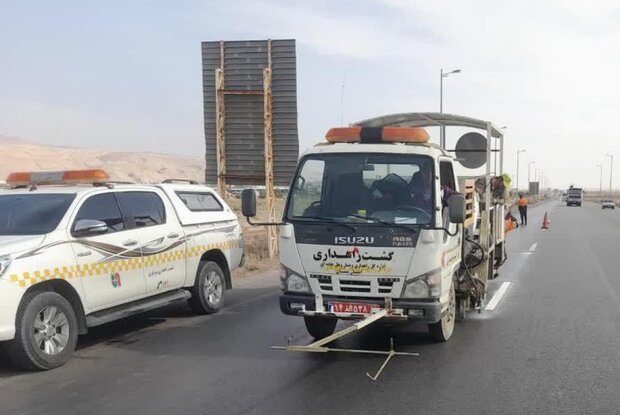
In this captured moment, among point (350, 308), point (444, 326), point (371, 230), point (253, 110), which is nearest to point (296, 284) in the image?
point (350, 308)

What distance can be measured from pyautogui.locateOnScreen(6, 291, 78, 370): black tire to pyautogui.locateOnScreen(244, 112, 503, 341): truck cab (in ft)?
7.20

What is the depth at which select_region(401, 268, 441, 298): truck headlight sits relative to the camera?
605 centimetres

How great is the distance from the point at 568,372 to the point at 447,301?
1367 millimetres

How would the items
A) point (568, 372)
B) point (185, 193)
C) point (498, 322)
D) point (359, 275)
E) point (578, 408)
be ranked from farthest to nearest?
point (185, 193) → point (498, 322) → point (359, 275) → point (568, 372) → point (578, 408)

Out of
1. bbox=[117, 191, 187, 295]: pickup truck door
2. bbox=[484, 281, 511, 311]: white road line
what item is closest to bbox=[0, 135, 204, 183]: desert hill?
bbox=[484, 281, 511, 311]: white road line

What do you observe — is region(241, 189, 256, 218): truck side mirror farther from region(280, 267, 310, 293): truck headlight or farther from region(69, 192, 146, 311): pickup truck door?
region(69, 192, 146, 311): pickup truck door

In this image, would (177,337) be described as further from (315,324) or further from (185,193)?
(185,193)

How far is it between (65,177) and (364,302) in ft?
13.2

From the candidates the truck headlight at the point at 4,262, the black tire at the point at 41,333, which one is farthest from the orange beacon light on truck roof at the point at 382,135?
the truck headlight at the point at 4,262

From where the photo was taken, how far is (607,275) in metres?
12.3

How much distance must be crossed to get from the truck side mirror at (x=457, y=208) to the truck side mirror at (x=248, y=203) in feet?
7.15

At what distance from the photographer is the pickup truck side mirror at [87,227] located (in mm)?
6457

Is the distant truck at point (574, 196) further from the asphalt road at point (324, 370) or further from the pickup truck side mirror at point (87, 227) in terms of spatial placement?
the pickup truck side mirror at point (87, 227)

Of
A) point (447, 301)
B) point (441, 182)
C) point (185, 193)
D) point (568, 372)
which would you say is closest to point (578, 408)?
point (568, 372)
